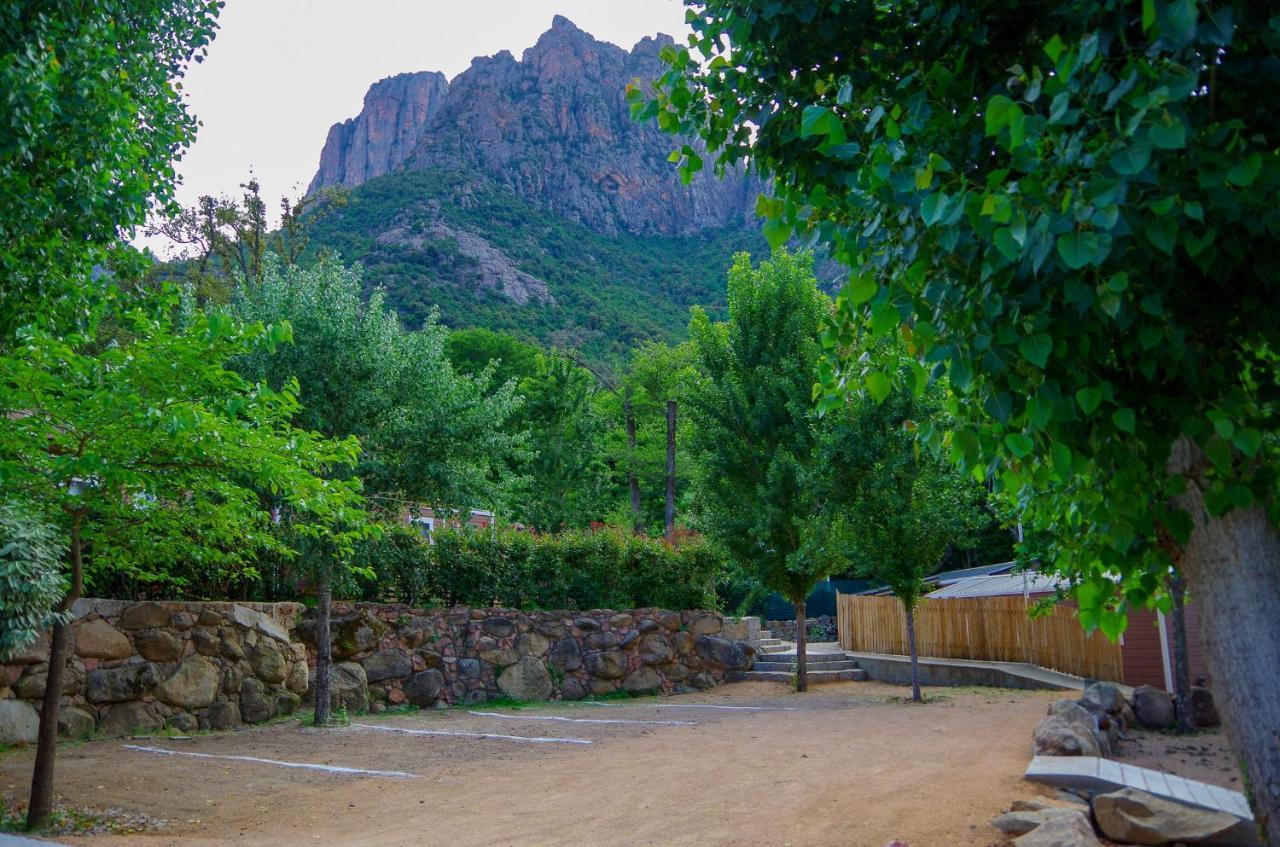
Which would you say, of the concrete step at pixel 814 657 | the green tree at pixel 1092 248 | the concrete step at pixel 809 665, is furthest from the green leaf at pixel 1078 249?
the concrete step at pixel 814 657

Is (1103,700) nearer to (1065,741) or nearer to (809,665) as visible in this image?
(1065,741)

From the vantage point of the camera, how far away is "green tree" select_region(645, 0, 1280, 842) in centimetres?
255

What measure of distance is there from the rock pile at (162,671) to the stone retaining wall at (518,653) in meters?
1.02

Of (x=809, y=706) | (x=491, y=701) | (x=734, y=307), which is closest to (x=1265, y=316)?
(x=809, y=706)

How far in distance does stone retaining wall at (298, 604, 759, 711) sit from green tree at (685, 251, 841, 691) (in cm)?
190

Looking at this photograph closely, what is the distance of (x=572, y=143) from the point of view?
3935 inches

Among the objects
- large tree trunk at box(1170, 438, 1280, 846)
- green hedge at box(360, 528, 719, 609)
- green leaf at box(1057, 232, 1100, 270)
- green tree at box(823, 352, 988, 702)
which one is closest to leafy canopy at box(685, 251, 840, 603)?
green hedge at box(360, 528, 719, 609)

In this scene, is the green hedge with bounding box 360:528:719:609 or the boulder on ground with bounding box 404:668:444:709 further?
the green hedge with bounding box 360:528:719:609

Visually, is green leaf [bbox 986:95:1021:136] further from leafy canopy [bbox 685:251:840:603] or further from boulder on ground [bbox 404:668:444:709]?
leafy canopy [bbox 685:251:840:603]

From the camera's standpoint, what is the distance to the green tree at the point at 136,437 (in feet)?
19.8

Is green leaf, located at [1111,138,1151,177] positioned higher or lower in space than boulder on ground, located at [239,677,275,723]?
higher

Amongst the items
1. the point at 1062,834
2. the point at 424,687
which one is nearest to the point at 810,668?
the point at 424,687

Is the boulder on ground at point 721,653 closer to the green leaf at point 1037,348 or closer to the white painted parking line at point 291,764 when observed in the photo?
the white painted parking line at point 291,764

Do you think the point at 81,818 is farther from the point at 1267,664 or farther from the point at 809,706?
the point at 809,706
